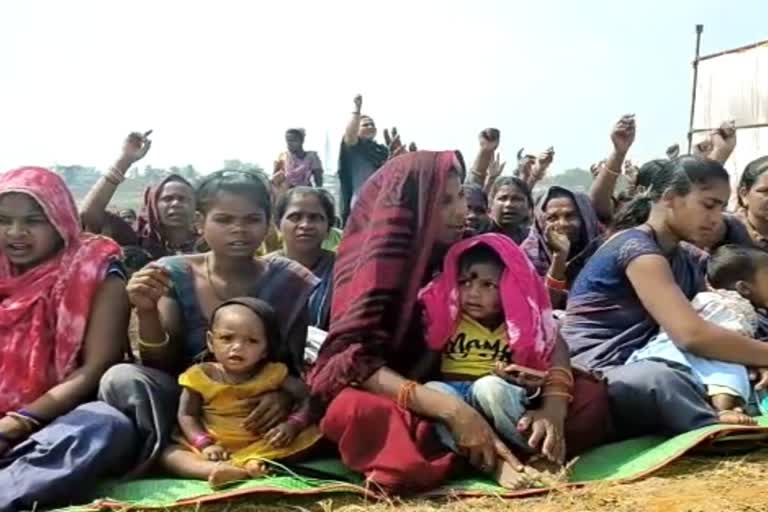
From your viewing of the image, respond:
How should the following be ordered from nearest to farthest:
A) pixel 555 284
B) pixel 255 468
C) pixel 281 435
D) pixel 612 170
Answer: pixel 255 468, pixel 281 435, pixel 555 284, pixel 612 170

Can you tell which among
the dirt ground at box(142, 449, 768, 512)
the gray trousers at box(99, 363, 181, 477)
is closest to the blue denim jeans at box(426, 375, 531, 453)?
the dirt ground at box(142, 449, 768, 512)

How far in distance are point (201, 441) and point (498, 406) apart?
1.12 meters

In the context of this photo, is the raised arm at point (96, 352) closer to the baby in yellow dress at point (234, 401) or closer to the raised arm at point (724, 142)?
the baby in yellow dress at point (234, 401)

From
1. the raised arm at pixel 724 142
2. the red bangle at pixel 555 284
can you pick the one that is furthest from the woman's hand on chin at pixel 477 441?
the raised arm at pixel 724 142

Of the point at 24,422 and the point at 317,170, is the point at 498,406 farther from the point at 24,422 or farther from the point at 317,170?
the point at 317,170

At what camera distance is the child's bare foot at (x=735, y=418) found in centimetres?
362

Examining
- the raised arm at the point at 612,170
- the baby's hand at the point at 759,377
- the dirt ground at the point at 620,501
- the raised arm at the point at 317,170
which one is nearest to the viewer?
the dirt ground at the point at 620,501

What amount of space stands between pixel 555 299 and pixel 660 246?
57.0 inches

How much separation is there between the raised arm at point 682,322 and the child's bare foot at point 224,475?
1803mm

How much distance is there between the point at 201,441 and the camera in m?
3.41

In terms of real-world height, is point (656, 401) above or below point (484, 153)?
below

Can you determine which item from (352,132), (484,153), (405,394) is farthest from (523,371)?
(352,132)

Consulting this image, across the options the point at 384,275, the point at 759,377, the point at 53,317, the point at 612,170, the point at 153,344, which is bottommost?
the point at 759,377

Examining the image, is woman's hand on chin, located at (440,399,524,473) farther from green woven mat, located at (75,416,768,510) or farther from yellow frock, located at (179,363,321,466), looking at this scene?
yellow frock, located at (179,363,321,466)
